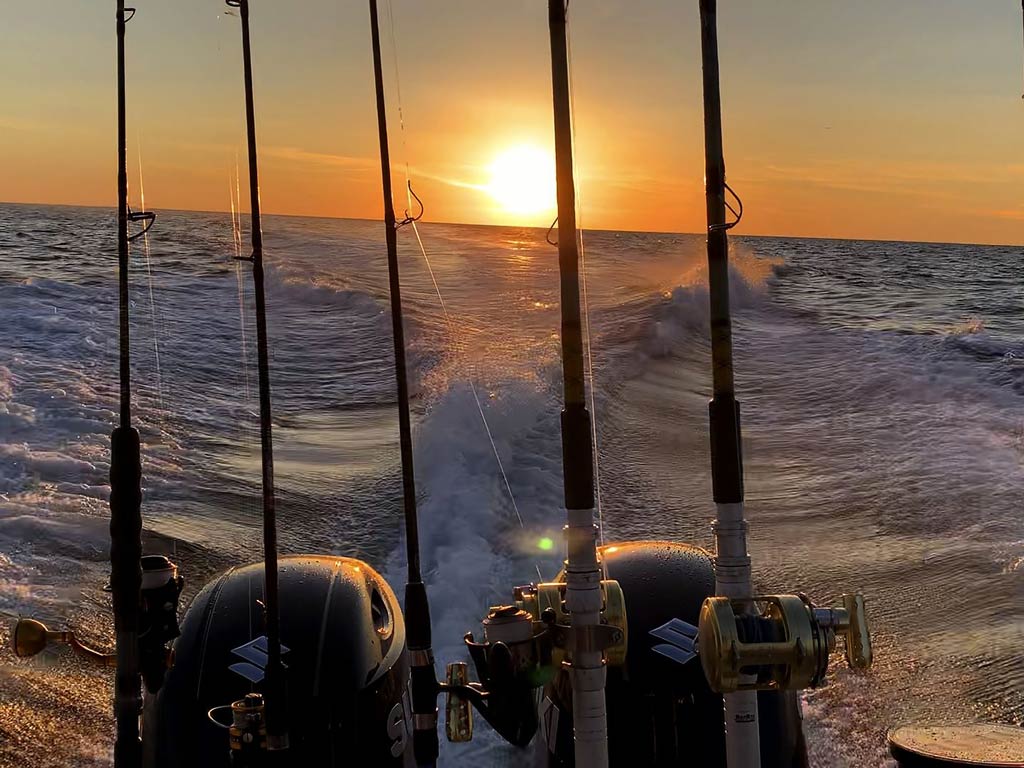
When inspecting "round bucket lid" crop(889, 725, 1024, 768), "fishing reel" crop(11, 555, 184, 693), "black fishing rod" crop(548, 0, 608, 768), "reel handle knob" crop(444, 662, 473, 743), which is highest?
"black fishing rod" crop(548, 0, 608, 768)

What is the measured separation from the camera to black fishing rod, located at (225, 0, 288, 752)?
4.25 metres

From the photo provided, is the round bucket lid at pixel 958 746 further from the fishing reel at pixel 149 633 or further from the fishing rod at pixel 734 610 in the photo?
the fishing reel at pixel 149 633

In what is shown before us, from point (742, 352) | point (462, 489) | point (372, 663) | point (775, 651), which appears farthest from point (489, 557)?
point (742, 352)

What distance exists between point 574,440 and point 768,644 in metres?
0.89

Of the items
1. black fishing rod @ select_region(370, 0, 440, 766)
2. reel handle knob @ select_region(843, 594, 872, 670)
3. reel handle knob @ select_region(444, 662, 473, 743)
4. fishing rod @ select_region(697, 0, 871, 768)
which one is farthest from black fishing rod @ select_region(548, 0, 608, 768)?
black fishing rod @ select_region(370, 0, 440, 766)

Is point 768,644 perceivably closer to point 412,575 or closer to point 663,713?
point 663,713

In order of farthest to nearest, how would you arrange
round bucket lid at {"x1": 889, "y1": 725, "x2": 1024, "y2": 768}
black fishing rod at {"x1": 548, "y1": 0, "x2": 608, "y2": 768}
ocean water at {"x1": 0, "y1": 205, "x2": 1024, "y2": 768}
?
ocean water at {"x1": 0, "y1": 205, "x2": 1024, "y2": 768}
round bucket lid at {"x1": 889, "y1": 725, "x2": 1024, "y2": 768}
black fishing rod at {"x1": 548, "y1": 0, "x2": 608, "y2": 768}

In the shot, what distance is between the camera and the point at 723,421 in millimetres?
3859

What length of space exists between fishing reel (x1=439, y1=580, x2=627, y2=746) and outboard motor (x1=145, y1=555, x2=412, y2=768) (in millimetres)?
804

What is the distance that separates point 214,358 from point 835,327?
13553 mm

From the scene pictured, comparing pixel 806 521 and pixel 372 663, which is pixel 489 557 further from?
pixel 372 663

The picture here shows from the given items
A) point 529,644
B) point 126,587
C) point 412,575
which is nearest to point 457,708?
point 529,644

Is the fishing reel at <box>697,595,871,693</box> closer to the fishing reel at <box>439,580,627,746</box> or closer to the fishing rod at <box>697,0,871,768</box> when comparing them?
the fishing rod at <box>697,0,871,768</box>

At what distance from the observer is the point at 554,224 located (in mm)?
3881
